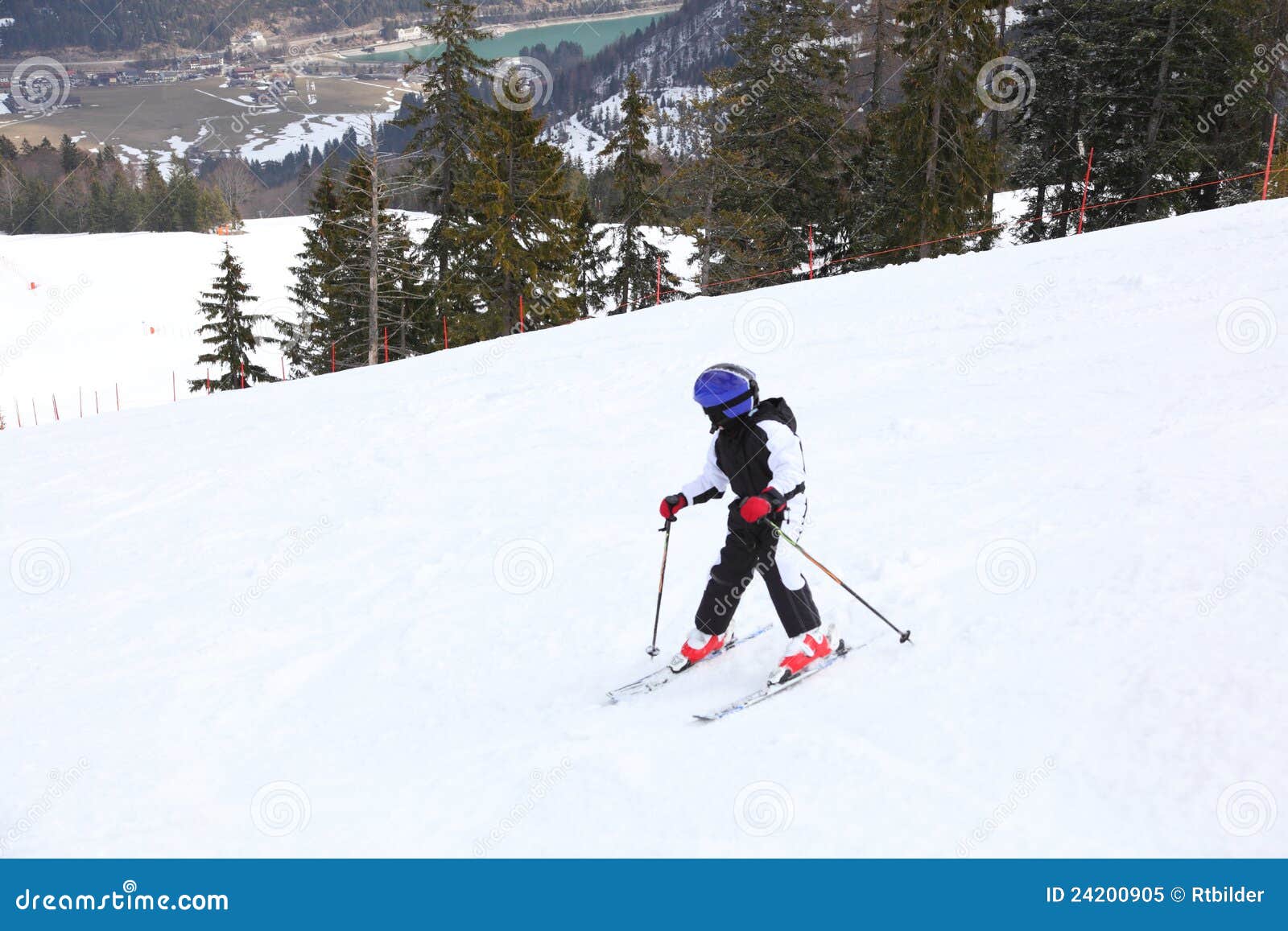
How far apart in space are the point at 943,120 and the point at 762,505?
25094 millimetres

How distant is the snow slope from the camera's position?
375 cm

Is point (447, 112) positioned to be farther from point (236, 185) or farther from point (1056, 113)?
point (236, 185)

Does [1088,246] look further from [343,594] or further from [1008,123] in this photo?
[1008,123]

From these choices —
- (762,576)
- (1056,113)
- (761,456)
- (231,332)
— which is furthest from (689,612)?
(231,332)

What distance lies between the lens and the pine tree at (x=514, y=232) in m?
26.6

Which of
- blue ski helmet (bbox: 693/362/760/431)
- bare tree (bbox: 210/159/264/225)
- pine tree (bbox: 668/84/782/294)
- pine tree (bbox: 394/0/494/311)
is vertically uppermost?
bare tree (bbox: 210/159/264/225)

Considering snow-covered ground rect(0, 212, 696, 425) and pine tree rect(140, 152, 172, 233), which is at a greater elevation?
pine tree rect(140, 152, 172, 233)

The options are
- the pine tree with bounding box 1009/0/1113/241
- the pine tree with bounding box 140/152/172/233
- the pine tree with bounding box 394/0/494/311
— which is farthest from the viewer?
the pine tree with bounding box 140/152/172/233

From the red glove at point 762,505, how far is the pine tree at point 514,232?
23.5 meters

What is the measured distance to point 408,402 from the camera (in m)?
12.1

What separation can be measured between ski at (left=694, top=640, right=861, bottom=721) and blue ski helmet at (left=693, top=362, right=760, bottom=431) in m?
1.51

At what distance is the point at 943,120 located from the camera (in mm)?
25359

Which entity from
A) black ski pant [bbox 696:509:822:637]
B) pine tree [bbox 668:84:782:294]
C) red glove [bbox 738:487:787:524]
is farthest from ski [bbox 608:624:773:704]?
pine tree [bbox 668:84:782:294]

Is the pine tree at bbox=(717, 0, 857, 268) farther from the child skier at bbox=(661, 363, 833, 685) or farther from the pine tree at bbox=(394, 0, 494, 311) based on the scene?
the child skier at bbox=(661, 363, 833, 685)
